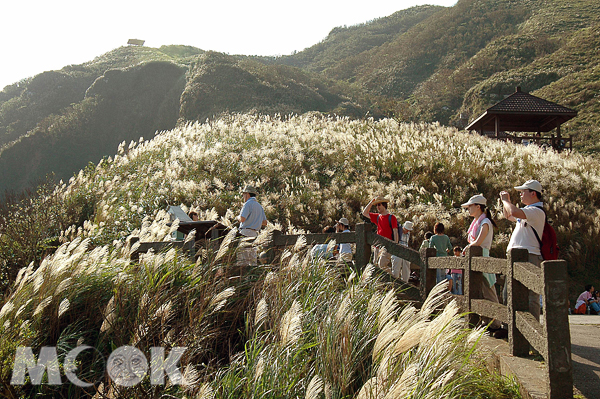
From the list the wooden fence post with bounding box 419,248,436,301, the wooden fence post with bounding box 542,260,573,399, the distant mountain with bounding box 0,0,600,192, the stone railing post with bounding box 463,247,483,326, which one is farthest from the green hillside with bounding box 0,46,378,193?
the wooden fence post with bounding box 542,260,573,399

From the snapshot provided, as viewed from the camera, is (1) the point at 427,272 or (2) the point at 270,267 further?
(1) the point at 427,272

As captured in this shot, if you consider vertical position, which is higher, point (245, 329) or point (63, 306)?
point (63, 306)

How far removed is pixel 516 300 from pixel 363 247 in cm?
254

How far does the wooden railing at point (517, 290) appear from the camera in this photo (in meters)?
3.43

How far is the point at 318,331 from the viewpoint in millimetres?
4180

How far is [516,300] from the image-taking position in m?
4.38

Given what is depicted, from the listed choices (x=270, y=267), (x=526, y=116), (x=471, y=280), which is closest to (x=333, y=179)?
(x=270, y=267)

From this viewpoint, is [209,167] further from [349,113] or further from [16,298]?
[349,113]

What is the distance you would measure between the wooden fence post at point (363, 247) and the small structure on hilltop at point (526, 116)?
58.3 feet

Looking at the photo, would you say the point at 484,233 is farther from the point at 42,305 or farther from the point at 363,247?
the point at 42,305

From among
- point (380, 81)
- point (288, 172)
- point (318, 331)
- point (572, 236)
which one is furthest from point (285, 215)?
point (380, 81)

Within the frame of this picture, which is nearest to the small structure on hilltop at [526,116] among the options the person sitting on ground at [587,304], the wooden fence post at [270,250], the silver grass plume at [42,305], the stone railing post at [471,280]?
the person sitting on ground at [587,304]

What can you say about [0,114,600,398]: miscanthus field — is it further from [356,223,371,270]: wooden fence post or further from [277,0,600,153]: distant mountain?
[277,0,600,153]: distant mountain

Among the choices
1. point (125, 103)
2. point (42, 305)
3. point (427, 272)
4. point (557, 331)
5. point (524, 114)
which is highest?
point (125, 103)
